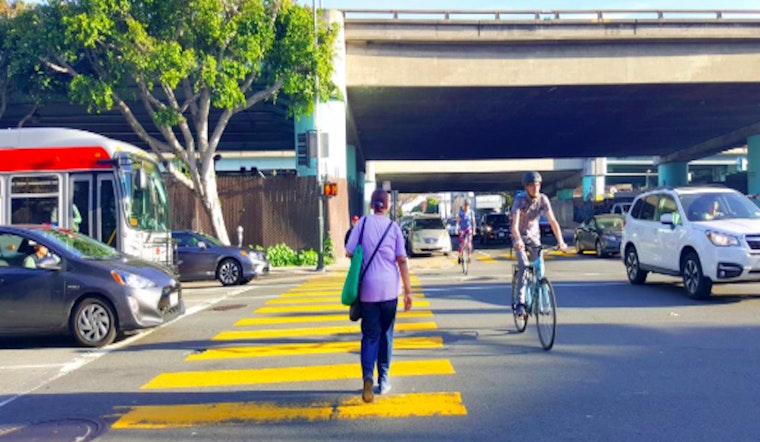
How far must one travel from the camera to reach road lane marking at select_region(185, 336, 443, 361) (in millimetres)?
8172

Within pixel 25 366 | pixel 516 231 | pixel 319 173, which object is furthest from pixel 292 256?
pixel 516 231

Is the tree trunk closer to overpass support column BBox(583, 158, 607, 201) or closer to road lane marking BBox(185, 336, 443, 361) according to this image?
road lane marking BBox(185, 336, 443, 361)

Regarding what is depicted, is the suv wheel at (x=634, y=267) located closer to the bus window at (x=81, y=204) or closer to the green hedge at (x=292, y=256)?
the bus window at (x=81, y=204)

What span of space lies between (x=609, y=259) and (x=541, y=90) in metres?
7.38

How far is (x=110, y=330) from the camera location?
9.05 m

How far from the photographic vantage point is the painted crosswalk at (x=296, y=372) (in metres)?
5.74

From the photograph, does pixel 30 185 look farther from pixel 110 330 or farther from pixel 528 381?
pixel 528 381

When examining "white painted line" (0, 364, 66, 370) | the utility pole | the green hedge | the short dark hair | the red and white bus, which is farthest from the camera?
the green hedge

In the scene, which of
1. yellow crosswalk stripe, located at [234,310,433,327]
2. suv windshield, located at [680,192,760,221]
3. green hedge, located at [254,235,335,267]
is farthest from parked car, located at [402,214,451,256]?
yellow crosswalk stripe, located at [234,310,433,327]

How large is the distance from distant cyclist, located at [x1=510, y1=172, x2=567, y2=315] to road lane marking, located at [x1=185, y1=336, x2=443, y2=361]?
4.12 ft

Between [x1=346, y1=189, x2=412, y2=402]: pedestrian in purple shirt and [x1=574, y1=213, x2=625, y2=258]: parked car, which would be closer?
[x1=346, y1=189, x2=412, y2=402]: pedestrian in purple shirt

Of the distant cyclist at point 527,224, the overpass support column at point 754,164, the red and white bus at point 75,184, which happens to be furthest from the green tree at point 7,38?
the overpass support column at point 754,164

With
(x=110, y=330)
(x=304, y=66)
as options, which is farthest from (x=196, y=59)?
(x=110, y=330)

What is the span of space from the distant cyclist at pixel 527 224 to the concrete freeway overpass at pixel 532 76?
54.1 ft
